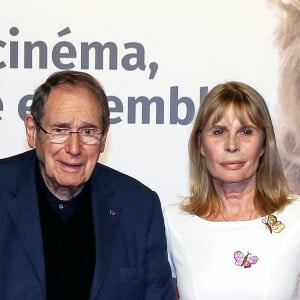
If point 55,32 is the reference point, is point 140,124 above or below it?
below

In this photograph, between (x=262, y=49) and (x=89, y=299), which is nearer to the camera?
(x=89, y=299)

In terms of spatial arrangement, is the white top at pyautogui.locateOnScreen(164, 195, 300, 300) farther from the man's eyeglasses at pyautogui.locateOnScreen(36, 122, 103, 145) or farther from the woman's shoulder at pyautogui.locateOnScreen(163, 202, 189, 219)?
the man's eyeglasses at pyautogui.locateOnScreen(36, 122, 103, 145)

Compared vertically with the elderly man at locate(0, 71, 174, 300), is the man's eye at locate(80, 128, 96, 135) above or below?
above

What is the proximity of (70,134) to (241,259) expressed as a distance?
2.53ft

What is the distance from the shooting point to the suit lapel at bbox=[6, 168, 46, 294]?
7.09 feet

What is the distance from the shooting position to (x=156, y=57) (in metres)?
3.12

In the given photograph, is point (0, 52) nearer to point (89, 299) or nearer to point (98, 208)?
point (98, 208)

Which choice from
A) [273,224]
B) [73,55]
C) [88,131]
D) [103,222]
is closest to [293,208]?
[273,224]

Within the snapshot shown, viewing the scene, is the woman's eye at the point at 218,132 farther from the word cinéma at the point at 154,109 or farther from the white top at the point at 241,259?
the word cinéma at the point at 154,109

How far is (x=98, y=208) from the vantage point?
7.69ft

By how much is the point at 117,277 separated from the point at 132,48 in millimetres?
1166

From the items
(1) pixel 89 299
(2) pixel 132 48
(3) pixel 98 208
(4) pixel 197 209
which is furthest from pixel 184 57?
(1) pixel 89 299

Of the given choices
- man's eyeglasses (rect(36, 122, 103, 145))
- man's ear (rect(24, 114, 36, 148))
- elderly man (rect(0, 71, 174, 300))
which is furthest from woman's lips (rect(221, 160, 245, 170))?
man's ear (rect(24, 114, 36, 148))

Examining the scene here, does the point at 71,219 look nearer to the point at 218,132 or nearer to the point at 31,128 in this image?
the point at 31,128
